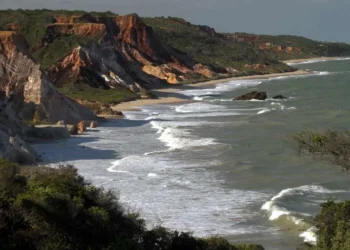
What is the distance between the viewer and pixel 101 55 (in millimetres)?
82688

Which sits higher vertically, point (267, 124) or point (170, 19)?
point (170, 19)

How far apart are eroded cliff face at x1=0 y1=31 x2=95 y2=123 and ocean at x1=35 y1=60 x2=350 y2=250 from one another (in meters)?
2.65

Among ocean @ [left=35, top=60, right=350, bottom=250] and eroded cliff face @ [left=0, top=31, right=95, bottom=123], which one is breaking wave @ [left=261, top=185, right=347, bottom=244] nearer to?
ocean @ [left=35, top=60, right=350, bottom=250]

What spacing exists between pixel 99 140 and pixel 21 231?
25621 mm

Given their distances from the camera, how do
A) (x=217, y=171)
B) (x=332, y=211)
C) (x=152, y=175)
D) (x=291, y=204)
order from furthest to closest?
(x=217, y=171)
(x=152, y=175)
(x=291, y=204)
(x=332, y=211)

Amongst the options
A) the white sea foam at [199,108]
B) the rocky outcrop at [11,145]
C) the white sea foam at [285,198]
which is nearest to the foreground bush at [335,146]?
the white sea foam at [285,198]

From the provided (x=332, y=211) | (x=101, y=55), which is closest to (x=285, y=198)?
(x=332, y=211)

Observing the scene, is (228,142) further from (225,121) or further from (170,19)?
(170,19)

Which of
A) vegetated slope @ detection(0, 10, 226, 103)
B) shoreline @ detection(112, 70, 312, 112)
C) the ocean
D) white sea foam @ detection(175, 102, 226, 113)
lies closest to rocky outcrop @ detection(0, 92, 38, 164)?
the ocean

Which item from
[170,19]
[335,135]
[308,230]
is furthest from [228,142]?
[170,19]

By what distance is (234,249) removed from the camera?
40.5 ft

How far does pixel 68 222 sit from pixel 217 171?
1608 cm

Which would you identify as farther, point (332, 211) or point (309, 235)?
point (309, 235)

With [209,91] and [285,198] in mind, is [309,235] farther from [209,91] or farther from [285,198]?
[209,91]
